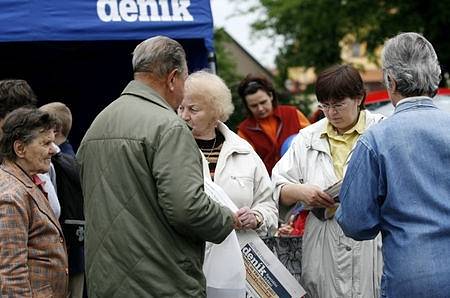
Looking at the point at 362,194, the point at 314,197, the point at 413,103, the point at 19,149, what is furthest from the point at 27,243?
the point at 413,103

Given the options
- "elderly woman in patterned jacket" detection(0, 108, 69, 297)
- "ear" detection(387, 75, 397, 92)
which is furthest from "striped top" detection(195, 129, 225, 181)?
"ear" detection(387, 75, 397, 92)

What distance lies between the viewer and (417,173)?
10.2 ft

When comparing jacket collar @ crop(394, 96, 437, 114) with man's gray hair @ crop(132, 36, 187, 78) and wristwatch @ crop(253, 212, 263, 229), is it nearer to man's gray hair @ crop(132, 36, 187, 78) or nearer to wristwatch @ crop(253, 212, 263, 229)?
man's gray hair @ crop(132, 36, 187, 78)

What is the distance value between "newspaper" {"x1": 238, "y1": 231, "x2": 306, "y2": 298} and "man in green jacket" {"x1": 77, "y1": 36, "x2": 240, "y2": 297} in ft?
2.39

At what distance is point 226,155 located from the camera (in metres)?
4.22

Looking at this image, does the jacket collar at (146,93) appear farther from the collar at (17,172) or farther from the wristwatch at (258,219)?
the wristwatch at (258,219)

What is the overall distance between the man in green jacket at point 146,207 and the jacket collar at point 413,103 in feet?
2.73

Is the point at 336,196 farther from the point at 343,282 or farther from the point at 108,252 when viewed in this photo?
the point at 108,252

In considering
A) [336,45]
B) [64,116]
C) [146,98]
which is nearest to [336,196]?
[146,98]

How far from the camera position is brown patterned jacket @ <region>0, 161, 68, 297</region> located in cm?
348

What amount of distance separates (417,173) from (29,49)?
200 inches

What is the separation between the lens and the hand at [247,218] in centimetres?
397

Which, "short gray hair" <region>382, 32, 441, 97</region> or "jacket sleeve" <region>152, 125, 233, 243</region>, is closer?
"jacket sleeve" <region>152, 125, 233, 243</region>

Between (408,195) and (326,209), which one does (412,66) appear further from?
(326,209)
